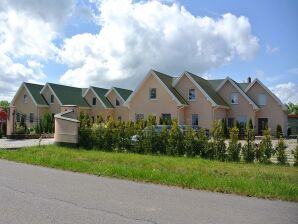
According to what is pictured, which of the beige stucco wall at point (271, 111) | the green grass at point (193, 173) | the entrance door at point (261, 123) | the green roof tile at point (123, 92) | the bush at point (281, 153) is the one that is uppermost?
the green roof tile at point (123, 92)

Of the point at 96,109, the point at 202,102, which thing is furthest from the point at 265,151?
the point at 96,109

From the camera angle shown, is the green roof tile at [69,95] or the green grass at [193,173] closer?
the green grass at [193,173]

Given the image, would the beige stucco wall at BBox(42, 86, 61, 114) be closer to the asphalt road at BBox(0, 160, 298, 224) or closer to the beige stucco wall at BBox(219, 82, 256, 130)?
the beige stucco wall at BBox(219, 82, 256, 130)

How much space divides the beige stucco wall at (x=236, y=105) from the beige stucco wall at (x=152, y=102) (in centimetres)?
698

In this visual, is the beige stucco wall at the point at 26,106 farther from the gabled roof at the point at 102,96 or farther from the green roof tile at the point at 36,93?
the gabled roof at the point at 102,96

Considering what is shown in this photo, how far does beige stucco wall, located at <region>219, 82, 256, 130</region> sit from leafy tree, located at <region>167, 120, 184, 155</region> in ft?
81.8

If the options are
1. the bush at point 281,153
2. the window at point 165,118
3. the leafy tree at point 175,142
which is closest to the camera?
the bush at point 281,153

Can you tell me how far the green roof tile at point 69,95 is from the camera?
50.9 m

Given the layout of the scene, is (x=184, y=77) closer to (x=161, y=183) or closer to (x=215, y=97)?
(x=215, y=97)

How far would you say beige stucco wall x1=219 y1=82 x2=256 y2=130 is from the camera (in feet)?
135

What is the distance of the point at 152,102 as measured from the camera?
39.9m

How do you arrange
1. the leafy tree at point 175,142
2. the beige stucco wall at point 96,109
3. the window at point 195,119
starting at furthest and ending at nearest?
the beige stucco wall at point 96,109
the window at point 195,119
the leafy tree at point 175,142

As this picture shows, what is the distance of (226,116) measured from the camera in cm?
4212

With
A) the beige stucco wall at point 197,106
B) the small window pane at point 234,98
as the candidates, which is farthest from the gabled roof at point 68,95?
the small window pane at point 234,98
